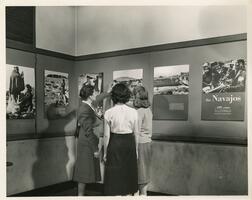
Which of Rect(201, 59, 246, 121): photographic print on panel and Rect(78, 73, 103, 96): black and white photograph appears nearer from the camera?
Rect(201, 59, 246, 121): photographic print on panel

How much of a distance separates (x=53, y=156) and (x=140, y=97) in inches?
23.1

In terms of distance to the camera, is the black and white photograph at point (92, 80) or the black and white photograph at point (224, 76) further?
the black and white photograph at point (92, 80)

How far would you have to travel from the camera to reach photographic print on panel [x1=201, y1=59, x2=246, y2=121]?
1387 mm

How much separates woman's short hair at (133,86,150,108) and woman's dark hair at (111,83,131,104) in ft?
0.13

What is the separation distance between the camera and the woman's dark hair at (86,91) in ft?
4.87

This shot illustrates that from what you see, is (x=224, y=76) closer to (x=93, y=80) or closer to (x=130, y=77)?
(x=130, y=77)

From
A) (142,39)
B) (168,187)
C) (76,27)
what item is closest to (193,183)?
(168,187)

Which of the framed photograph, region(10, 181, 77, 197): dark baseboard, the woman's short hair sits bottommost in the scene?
region(10, 181, 77, 197): dark baseboard

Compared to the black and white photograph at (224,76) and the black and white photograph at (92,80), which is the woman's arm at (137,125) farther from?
the black and white photograph at (224,76)

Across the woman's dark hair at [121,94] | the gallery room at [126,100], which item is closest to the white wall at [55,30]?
the gallery room at [126,100]

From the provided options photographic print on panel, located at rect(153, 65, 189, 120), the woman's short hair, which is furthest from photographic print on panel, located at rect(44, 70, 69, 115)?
photographic print on panel, located at rect(153, 65, 189, 120)

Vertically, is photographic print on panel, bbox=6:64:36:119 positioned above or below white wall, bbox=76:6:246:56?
below

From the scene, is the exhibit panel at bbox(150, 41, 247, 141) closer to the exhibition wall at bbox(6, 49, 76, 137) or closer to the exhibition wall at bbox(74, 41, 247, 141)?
the exhibition wall at bbox(74, 41, 247, 141)

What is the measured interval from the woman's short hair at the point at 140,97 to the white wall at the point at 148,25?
249 mm
